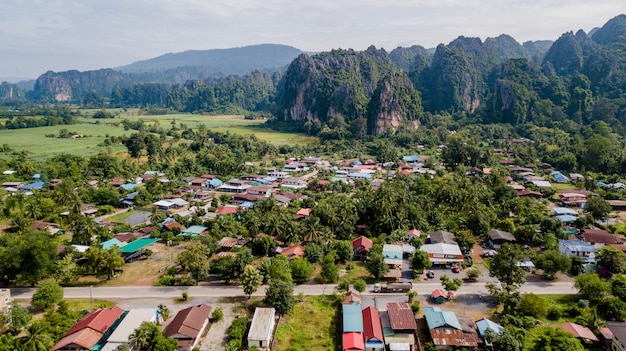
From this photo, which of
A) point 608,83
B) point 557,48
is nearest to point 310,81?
point 608,83

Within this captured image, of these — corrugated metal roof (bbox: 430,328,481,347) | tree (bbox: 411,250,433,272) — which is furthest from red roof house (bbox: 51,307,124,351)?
tree (bbox: 411,250,433,272)

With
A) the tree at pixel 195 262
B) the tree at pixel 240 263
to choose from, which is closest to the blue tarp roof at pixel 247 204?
the tree at pixel 195 262

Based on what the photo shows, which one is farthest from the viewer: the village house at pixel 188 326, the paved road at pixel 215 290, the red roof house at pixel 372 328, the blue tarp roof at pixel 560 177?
the blue tarp roof at pixel 560 177

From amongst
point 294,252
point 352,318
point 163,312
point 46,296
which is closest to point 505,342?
point 352,318

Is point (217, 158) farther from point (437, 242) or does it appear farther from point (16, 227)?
point (437, 242)

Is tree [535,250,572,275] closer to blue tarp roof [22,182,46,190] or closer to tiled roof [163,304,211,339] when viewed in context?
tiled roof [163,304,211,339]

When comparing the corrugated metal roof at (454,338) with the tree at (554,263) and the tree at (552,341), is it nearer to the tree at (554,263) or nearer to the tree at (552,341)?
the tree at (552,341)

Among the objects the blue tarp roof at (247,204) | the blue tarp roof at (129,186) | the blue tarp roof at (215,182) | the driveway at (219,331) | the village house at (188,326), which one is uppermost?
the blue tarp roof at (129,186)
